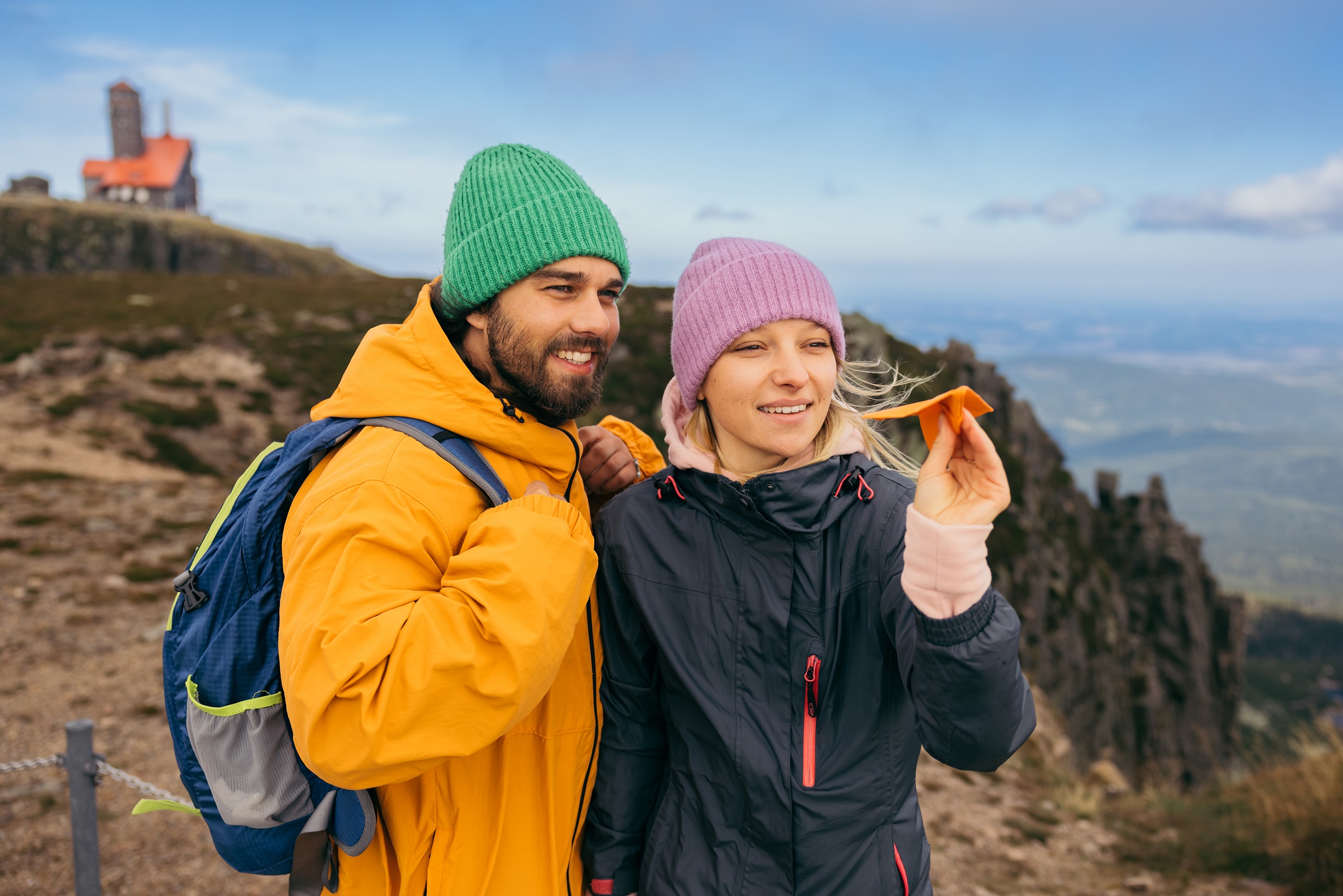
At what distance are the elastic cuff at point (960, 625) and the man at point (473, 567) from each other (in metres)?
1.05

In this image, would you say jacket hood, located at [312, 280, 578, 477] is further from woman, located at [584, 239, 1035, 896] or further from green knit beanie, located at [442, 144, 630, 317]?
woman, located at [584, 239, 1035, 896]

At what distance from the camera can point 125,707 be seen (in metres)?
8.87

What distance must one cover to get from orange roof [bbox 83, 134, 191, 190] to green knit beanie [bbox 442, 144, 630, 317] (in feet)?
338

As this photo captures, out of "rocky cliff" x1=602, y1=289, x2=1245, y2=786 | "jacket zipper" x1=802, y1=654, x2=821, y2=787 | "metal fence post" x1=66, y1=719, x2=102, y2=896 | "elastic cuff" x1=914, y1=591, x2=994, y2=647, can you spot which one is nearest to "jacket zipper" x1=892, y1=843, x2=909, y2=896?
"jacket zipper" x1=802, y1=654, x2=821, y2=787

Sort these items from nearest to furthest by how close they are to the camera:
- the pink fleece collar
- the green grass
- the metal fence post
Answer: the pink fleece collar → the metal fence post → the green grass

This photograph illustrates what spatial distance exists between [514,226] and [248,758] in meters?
2.10

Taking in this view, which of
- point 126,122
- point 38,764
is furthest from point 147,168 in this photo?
point 38,764

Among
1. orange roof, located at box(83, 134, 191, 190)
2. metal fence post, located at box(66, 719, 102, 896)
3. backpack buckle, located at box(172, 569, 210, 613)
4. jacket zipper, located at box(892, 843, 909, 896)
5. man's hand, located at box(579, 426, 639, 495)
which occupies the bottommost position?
metal fence post, located at box(66, 719, 102, 896)

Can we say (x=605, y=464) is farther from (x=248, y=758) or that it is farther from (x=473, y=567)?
(x=248, y=758)

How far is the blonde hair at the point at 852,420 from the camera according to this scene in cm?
304

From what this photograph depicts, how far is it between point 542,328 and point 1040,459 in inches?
1511

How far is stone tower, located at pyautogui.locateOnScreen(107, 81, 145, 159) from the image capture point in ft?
273

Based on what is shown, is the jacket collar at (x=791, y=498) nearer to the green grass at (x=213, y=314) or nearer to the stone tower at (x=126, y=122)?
the green grass at (x=213, y=314)

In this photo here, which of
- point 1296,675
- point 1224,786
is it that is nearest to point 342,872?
point 1224,786
